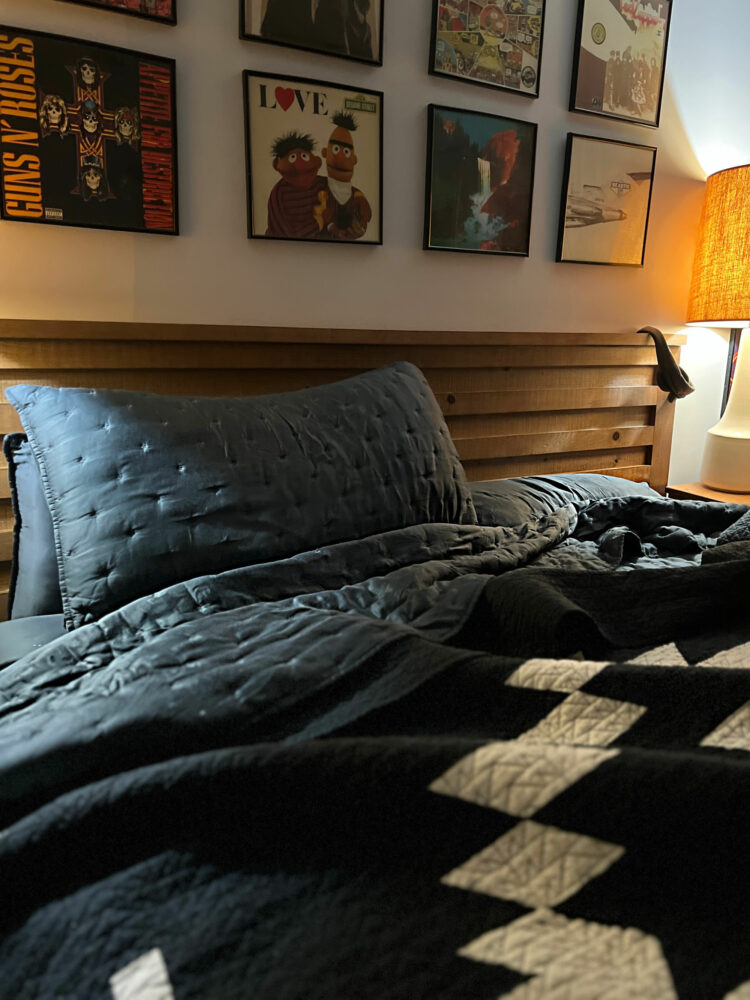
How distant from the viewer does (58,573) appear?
1104 millimetres

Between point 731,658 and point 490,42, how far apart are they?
173 centimetres

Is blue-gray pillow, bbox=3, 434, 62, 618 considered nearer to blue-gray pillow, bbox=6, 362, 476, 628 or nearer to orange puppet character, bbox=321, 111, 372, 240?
blue-gray pillow, bbox=6, 362, 476, 628

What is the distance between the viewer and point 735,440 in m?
2.17

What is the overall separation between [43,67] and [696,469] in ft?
7.58

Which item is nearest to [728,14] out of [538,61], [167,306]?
[538,61]

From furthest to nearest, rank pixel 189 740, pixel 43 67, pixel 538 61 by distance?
pixel 538 61
pixel 43 67
pixel 189 740

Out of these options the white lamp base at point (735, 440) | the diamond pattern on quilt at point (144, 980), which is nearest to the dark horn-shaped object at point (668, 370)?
the white lamp base at point (735, 440)

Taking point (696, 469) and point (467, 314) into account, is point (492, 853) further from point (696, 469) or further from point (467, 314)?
point (696, 469)

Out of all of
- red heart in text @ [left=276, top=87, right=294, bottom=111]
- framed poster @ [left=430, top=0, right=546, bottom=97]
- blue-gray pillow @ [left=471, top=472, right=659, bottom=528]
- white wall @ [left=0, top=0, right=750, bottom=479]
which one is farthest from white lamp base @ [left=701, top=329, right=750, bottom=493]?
red heart in text @ [left=276, top=87, right=294, bottom=111]

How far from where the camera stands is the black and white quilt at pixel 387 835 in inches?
16.9

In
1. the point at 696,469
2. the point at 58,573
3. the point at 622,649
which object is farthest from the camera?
the point at 696,469

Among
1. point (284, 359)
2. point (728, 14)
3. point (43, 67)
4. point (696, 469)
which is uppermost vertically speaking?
point (728, 14)

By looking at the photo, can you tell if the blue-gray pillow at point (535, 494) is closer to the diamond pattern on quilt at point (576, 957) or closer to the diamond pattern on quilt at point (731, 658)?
the diamond pattern on quilt at point (731, 658)

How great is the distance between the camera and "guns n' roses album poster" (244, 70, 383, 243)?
1597 millimetres
